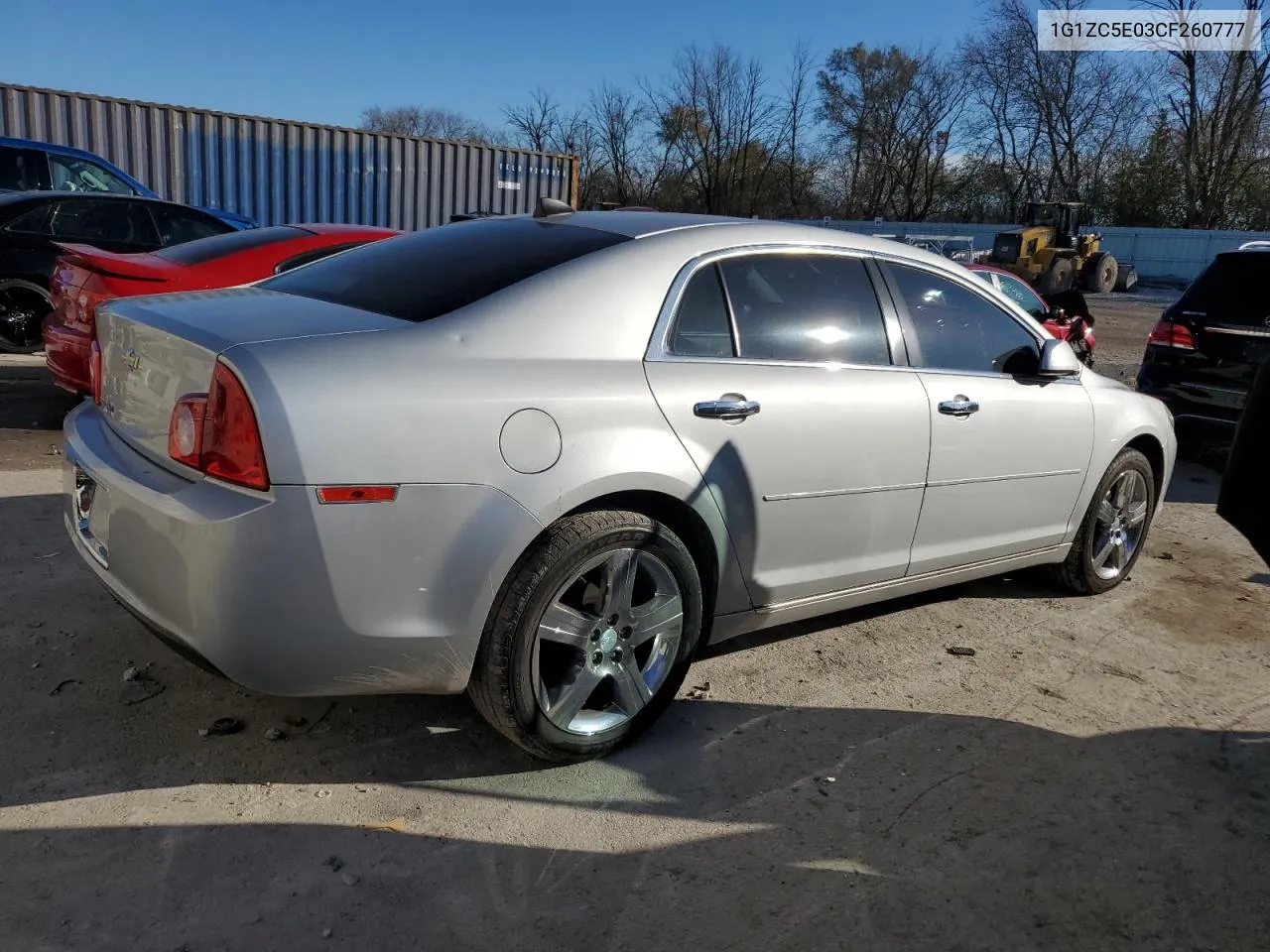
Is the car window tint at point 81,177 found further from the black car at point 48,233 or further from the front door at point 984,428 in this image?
the front door at point 984,428

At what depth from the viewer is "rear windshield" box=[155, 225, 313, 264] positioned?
5.84 meters

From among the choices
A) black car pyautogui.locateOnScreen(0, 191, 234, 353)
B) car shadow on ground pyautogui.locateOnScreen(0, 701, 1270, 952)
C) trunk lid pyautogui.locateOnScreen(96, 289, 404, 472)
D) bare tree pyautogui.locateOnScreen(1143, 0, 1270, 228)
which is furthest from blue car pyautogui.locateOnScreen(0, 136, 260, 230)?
bare tree pyautogui.locateOnScreen(1143, 0, 1270, 228)

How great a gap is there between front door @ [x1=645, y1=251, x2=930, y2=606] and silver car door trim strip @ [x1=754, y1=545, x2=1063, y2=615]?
0.08 feet

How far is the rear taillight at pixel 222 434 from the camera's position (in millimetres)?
2309

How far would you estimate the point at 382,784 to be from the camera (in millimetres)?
2793

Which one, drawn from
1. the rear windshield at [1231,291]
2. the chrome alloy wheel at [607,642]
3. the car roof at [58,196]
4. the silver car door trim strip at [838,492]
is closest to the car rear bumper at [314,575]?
the chrome alloy wheel at [607,642]

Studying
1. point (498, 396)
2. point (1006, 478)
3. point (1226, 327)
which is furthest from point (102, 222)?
point (1226, 327)

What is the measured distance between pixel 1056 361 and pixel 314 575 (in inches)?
123

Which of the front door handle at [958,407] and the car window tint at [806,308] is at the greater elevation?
the car window tint at [806,308]

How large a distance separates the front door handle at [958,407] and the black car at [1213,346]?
394 centimetres

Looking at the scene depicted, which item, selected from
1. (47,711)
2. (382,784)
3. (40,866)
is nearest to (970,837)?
(382,784)

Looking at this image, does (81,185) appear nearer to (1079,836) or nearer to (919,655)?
(919,655)

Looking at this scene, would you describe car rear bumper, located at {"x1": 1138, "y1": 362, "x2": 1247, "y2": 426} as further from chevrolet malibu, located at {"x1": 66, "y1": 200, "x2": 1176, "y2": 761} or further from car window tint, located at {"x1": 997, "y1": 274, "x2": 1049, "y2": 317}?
chevrolet malibu, located at {"x1": 66, "y1": 200, "x2": 1176, "y2": 761}

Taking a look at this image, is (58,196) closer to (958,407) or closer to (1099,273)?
(958,407)
